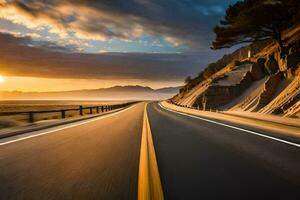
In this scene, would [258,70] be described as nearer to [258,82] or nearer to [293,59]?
[258,82]

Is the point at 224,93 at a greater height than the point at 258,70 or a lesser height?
lesser

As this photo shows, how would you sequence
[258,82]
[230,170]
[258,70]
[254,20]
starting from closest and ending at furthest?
[230,170] → [254,20] → [258,82] → [258,70]

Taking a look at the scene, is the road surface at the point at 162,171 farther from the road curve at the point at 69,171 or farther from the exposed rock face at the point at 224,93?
the exposed rock face at the point at 224,93

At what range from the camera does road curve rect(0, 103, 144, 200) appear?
497 cm

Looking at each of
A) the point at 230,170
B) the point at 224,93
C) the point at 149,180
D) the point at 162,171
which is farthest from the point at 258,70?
the point at 149,180

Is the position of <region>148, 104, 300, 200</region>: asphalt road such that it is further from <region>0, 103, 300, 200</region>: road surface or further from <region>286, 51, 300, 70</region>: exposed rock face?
<region>286, 51, 300, 70</region>: exposed rock face

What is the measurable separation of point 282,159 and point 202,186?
10.2ft

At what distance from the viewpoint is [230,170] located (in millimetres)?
6520

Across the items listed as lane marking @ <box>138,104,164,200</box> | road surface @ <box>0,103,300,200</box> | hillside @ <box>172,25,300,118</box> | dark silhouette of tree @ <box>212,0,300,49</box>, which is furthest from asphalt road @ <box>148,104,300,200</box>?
dark silhouette of tree @ <box>212,0,300,49</box>

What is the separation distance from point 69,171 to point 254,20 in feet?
120

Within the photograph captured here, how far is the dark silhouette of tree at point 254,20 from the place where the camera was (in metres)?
39.0

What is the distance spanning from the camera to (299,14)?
46469 mm

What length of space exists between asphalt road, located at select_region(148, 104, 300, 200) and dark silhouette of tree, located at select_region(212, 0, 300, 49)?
3151cm

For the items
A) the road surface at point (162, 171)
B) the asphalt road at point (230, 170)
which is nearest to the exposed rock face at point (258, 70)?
the road surface at point (162, 171)
